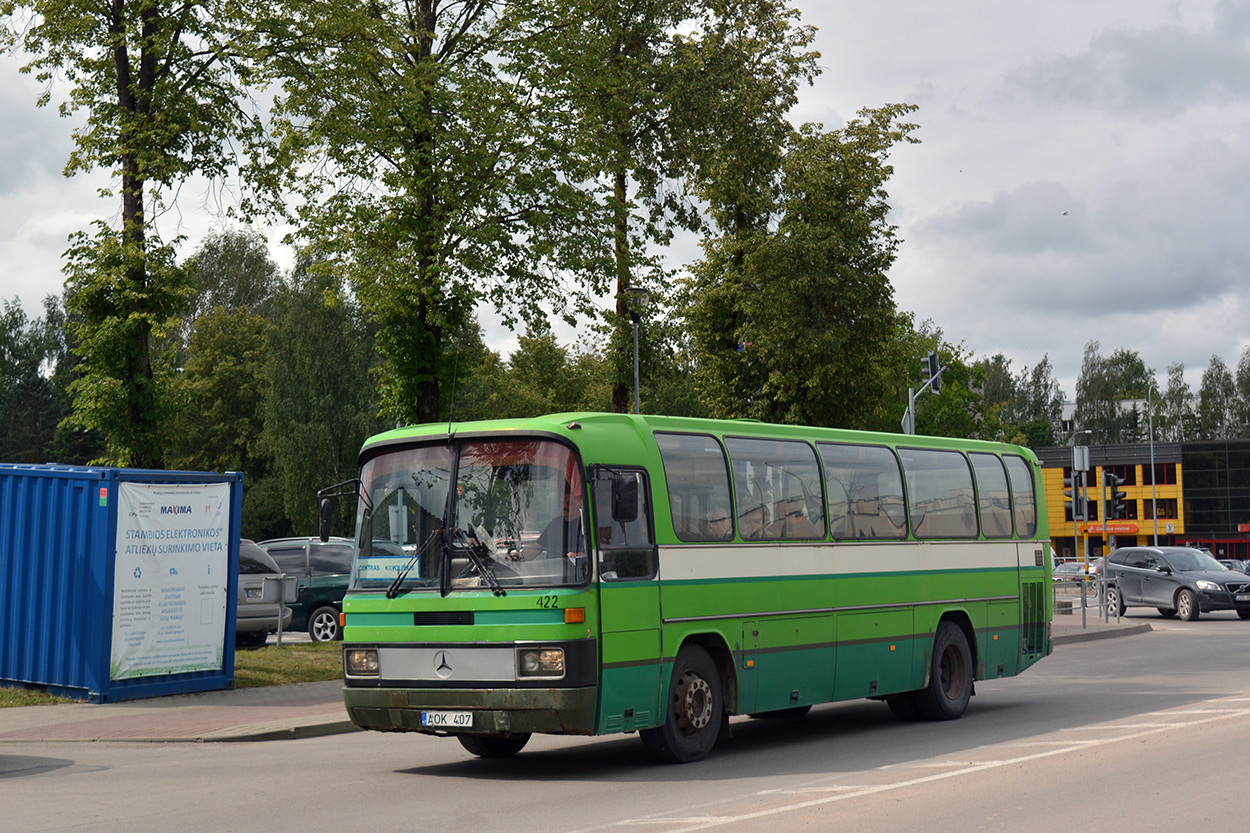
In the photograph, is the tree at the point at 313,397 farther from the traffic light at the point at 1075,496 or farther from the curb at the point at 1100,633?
the curb at the point at 1100,633

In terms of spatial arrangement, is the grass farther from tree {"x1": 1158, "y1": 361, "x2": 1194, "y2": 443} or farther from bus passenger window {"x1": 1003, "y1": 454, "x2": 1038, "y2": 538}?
tree {"x1": 1158, "y1": 361, "x2": 1194, "y2": 443}

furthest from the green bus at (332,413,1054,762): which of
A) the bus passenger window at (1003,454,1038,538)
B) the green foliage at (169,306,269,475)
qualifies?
the green foliage at (169,306,269,475)

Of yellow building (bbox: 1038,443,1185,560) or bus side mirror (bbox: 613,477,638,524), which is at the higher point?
yellow building (bbox: 1038,443,1185,560)

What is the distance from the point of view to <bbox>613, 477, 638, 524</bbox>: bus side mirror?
1056 centimetres

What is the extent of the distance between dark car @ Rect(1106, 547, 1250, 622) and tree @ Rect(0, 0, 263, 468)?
76.3ft

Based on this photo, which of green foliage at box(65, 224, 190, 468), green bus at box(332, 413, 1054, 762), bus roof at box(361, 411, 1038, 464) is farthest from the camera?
green foliage at box(65, 224, 190, 468)

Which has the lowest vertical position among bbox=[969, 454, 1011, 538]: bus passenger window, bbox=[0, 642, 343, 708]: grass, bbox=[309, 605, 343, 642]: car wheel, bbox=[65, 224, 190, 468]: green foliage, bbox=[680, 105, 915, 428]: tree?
bbox=[0, 642, 343, 708]: grass

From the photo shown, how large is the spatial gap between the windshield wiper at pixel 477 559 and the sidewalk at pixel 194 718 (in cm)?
499

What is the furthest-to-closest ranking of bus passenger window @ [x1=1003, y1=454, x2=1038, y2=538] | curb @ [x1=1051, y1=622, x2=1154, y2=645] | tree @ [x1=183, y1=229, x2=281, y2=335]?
tree @ [x1=183, y1=229, x2=281, y2=335], curb @ [x1=1051, y1=622, x2=1154, y2=645], bus passenger window @ [x1=1003, y1=454, x2=1038, y2=538]

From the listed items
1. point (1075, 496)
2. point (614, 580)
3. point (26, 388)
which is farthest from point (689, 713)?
point (26, 388)

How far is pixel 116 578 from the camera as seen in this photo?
16.9 metres

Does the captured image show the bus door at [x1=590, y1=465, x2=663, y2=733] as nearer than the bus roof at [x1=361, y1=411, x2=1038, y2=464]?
Yes

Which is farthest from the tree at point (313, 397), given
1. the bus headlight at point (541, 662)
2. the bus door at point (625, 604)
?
the bus headlight at point (541, 662)

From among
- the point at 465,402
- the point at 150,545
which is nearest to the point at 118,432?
the point at 150,545
